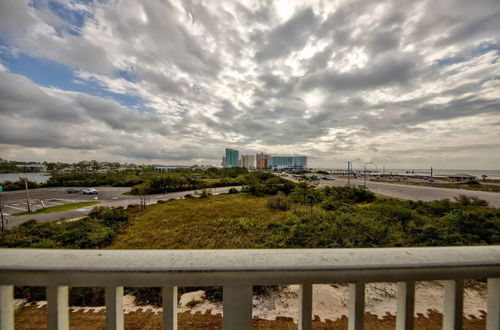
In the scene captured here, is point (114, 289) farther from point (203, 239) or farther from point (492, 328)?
point (203, 239)

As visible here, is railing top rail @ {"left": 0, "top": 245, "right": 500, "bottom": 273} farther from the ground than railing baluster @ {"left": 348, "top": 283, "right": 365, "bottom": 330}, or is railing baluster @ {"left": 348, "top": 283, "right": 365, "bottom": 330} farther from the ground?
railing top rail @ {"left": 0, "top": 245, "right": 500, "bottom": 273}

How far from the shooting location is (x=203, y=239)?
7.75 metres

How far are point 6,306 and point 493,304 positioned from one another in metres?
2.11

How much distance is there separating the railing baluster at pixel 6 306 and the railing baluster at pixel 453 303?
181 cm

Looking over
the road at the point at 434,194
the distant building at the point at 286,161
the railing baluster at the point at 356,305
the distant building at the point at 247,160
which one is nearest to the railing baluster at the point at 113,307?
the railing baluster at the point at 356,305

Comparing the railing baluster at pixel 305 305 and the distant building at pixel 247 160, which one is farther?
the distant building at pixel 247 160

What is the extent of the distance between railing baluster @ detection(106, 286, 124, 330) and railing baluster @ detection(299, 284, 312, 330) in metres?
0.75

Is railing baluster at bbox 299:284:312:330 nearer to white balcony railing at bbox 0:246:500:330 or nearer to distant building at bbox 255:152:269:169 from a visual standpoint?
white balcony railing at bbox 0:246:500:330

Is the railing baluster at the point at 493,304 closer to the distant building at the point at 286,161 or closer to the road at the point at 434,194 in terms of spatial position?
the road at the point at 434,194

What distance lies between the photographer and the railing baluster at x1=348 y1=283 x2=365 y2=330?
88cm

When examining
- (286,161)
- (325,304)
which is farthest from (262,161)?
(325,304)

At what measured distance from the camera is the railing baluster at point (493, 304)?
915 millimetres

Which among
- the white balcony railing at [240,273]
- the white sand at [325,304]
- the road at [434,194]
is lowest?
the road at [434,194]

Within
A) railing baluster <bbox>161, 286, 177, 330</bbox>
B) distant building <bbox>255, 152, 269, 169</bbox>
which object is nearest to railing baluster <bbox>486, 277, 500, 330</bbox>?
railing baluster <bbox>161, 286, 177, 330</bbox>
